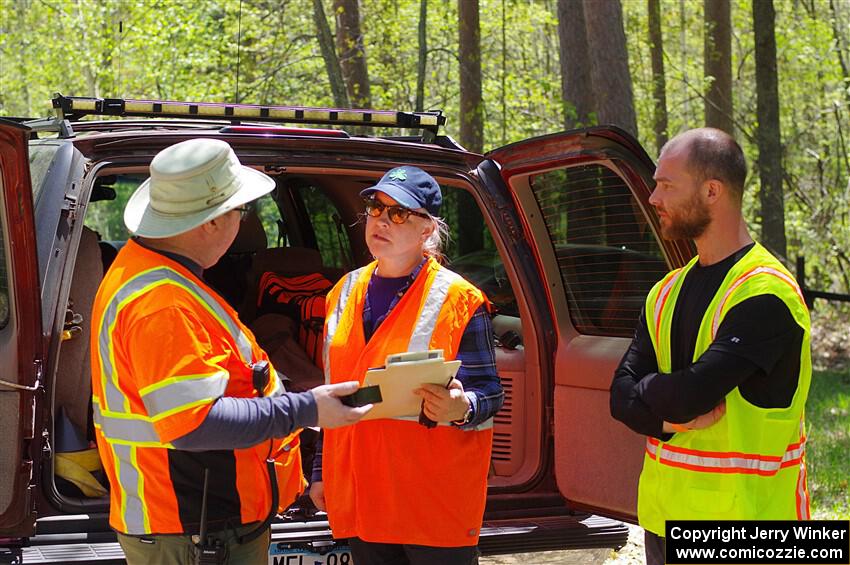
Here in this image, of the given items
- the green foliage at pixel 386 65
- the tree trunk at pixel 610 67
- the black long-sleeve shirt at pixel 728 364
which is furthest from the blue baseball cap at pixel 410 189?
the green foliage at pixel 386 65

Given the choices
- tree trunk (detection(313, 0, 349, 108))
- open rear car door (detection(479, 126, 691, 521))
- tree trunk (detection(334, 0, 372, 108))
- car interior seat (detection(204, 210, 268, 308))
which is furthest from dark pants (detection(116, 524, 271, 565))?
tree trunk (detection(334, 0, 372, 108))

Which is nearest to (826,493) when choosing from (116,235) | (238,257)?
(238,257)

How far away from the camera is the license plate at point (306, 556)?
373cm

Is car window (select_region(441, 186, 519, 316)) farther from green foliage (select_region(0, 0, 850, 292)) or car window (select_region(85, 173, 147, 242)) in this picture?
car window (select_region(85, 173, 147, 242))

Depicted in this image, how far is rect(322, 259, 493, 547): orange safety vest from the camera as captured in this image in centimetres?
318

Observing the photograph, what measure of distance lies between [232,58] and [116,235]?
3496 mm

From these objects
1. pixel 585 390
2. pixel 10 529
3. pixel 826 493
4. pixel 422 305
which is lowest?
pixel 826 493

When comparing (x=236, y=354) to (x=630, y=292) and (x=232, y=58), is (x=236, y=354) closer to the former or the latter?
(x=630, y=292)

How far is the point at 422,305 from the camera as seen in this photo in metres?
3.22

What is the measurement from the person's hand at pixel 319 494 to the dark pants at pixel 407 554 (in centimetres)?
17

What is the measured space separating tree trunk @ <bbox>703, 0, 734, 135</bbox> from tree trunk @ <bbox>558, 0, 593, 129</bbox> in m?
6.61

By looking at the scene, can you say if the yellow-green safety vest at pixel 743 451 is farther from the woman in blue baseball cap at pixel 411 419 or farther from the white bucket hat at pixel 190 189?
the white bucket hat at pixel 190 189

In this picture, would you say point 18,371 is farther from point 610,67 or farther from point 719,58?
point 719,58

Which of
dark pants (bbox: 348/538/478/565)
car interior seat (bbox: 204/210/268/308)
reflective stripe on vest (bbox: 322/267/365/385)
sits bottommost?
dark pants (bbox: 348/538/478/565)
